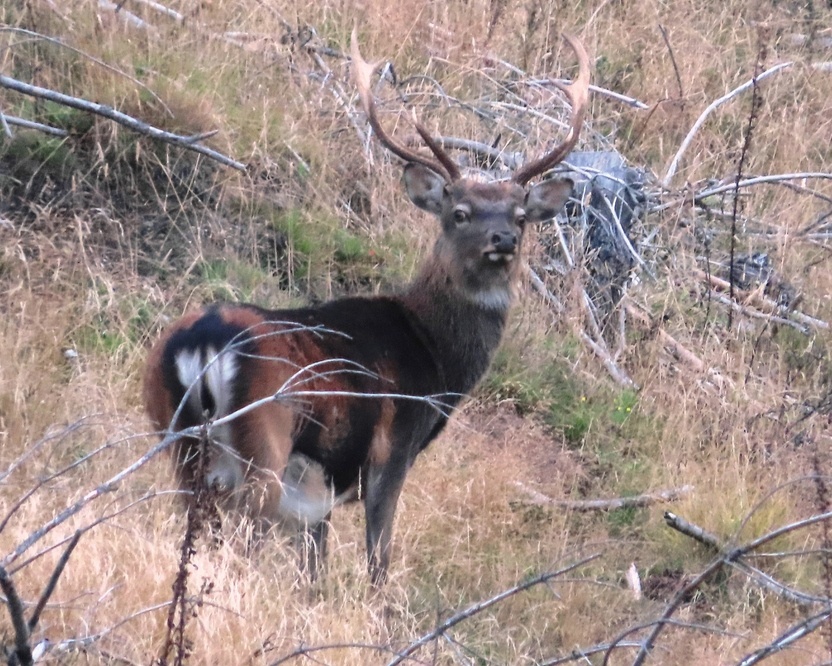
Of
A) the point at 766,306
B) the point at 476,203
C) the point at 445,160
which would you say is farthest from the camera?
the point at 766,306

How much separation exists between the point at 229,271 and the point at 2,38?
1.83 meters

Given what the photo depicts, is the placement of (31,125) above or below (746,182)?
above

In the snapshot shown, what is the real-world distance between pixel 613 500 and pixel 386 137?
1.99 m

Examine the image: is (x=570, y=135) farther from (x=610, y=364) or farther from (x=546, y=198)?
(x=610, y=364)

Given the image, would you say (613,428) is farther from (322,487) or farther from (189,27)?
(189,27)

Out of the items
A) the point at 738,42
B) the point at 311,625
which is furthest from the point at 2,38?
the point at 738,42

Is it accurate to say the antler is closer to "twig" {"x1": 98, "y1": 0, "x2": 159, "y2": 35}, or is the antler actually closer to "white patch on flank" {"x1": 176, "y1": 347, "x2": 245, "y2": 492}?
"white patch on flank" {"x1": 176, "y1": 347, "x2": 245, "y2": 492}

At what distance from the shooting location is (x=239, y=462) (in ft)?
16.1

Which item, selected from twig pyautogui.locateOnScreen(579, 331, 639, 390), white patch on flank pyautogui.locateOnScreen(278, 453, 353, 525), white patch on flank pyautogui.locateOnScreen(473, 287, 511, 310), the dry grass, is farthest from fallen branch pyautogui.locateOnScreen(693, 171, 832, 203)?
white patch on flank pyautogui.locateOnScreen(278, 453, 353, 525)

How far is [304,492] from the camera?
526 cm

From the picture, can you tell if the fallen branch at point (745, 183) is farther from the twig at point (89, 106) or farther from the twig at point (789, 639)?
the twig at point (789, 639)

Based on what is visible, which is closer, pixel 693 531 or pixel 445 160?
pixel 693 531

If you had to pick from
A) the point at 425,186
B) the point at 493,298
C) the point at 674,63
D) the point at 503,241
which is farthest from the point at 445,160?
the point at 674,63

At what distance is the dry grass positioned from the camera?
481 centimetres
